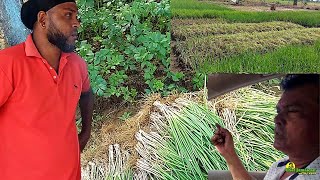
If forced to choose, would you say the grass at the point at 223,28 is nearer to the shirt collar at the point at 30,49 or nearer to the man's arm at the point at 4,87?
the shirt collar at the point at 30,49

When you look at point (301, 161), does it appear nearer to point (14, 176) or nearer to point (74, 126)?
point (74, 126)

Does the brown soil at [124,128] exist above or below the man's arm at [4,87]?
below

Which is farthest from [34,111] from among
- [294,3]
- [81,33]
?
[294,3]

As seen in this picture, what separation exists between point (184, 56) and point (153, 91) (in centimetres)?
24

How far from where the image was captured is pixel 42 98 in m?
1.64

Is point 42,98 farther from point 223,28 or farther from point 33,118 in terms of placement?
point 223,28

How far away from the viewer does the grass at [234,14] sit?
5.77 feet

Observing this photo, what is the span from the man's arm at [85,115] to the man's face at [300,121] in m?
0.72

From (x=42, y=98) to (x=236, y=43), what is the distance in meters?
0.72

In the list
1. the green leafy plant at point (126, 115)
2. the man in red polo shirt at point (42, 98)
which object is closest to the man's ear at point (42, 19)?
the man in red polo shirt at point (42, 98)

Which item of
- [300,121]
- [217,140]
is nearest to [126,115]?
[217,140]

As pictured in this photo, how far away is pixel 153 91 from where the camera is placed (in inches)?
83.3

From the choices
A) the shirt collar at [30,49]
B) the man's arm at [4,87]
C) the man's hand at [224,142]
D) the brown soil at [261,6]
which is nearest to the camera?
the man's arm at [4,87]

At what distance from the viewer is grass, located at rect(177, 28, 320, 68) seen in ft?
5.81
